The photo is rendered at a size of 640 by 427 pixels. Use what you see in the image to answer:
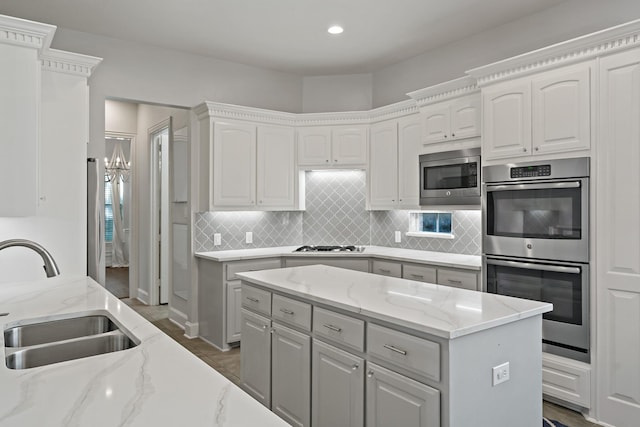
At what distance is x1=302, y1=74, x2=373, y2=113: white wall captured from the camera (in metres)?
5.22

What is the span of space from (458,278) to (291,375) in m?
1.79

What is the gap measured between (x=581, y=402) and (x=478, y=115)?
2221 millimetres

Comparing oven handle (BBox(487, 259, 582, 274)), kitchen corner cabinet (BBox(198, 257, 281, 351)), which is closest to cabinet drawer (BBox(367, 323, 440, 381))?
oven handle (BBox(487, 259, 582, 274))

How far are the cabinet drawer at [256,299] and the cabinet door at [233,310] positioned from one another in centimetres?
131

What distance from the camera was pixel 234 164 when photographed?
4496mm

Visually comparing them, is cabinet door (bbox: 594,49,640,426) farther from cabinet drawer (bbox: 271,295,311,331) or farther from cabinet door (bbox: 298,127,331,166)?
cabinet door (bbox: 298,127,331,166)

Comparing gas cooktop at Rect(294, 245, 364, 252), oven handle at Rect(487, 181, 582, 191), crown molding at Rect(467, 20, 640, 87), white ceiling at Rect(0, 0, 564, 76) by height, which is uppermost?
white ceiling at Rect(0, 0, 564, 76)

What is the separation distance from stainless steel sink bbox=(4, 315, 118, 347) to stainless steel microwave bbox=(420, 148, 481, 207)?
2970 millimetres

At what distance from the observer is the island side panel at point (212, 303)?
4.17 meters

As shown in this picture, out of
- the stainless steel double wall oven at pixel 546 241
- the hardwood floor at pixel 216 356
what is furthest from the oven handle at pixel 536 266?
the hardwood floor at pixel 216 356

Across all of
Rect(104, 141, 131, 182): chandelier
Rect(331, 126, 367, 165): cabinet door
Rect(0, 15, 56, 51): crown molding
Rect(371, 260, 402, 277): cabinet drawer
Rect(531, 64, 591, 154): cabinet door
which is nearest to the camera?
Rect(0, 15, 56, 51): crown molding

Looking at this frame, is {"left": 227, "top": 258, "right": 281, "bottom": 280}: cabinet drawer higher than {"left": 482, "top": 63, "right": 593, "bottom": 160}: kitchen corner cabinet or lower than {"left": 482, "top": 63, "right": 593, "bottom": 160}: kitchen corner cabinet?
lower

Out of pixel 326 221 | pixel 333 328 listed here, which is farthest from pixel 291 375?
pixel 326 221

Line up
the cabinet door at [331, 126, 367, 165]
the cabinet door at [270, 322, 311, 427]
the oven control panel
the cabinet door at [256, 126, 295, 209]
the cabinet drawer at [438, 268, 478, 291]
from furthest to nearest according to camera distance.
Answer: the cabinet door at [331, 126, 367, 165]
the cabinet door at [256, 126, 295, 209]
the cabinet drawer at [438, 268, 478, 291]
the oven control panel
the cabinet door at [270, 322, 311, 427]
